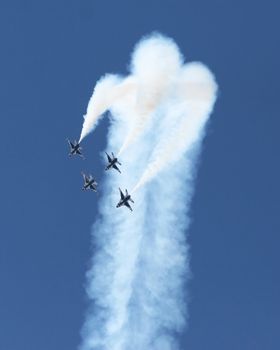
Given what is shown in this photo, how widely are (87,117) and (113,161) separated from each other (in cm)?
905

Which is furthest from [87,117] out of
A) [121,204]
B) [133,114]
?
[121,204]

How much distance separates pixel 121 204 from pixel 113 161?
6.17m

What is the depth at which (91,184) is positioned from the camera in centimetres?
11400

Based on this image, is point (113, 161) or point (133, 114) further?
point (113, 161)

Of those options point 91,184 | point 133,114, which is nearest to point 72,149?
point 91,184

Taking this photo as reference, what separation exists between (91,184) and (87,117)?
619 inches

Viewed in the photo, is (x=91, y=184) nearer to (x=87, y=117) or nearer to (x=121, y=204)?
(x=121, y=204)

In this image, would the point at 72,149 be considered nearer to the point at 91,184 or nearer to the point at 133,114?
the point at 91,184

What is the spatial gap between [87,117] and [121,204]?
14227 mm

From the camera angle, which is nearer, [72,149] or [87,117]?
[87,117]

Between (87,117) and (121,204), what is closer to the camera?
(87,117)

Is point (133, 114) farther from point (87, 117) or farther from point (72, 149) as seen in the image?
point (72, 149)

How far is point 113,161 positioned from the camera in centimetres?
10738

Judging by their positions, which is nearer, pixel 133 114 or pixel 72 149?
pixel 133 114
